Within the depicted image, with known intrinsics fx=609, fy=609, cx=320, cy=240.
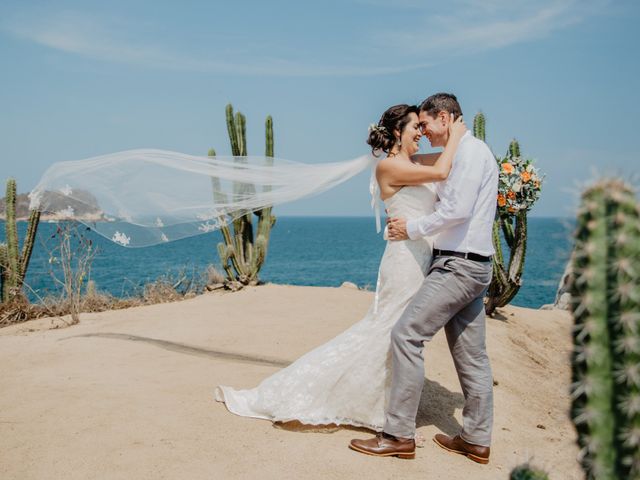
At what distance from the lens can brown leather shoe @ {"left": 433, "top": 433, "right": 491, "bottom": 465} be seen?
4.36m

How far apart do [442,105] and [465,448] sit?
2.48m

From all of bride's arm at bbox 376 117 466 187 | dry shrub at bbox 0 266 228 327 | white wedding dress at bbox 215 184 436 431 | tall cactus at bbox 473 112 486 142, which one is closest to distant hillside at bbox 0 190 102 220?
white wedding dress at bbox 215 184 436 431

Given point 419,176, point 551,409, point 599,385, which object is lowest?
point 551,409

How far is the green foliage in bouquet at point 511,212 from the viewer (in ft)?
26.9

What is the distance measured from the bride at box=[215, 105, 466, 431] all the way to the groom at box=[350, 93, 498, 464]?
0.18 metres

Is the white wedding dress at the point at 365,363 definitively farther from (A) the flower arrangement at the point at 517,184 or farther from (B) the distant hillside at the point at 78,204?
(A) the flower arrangement at the point at 517,184

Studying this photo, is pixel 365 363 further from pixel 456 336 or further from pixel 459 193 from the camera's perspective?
pixel 459 193

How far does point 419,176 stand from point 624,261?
91.9 inches

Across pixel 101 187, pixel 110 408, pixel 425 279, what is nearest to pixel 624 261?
pixel 425 279

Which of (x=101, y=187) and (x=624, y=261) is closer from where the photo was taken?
(x=624, y=261)

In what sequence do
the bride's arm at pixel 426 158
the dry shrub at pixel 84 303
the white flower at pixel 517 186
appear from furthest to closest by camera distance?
the dry shrub at pixel 84 303 → the white flower at pixel 517 186 → the bride's arm at pixel 426 158

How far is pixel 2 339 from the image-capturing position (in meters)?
7.82

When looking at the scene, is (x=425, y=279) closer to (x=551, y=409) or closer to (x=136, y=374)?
(x=551, y=409)

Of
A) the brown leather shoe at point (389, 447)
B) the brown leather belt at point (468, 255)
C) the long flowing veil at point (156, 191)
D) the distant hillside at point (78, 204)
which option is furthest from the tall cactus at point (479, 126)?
the brown leather shoe at point (389, 447)
